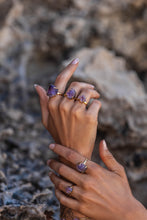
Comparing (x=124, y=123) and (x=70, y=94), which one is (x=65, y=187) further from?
(x=124, y=123)

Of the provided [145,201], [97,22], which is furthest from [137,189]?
[97,22]

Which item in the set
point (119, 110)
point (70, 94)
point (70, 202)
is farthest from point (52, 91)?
point (119, 110)

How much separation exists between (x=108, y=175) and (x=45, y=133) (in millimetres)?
710

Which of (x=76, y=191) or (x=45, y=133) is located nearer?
(x=76, y=191)

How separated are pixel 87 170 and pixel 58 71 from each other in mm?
864

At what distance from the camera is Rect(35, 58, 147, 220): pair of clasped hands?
662 mm

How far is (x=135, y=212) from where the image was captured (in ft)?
2.17

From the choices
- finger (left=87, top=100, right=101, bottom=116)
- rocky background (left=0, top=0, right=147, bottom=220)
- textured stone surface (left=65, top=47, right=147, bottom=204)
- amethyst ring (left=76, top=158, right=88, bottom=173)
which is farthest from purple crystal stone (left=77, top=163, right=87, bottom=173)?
textured stone surface (left=65, top=47, right=147, bottom=204)

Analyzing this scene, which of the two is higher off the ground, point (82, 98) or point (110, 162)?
point (82, 98)

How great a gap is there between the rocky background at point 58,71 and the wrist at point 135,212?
319 mm

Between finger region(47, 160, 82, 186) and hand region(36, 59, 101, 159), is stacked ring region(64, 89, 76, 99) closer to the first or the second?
hand region(36, 59, 101, 159)

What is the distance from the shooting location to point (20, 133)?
1.27 metres

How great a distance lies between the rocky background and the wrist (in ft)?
1.05

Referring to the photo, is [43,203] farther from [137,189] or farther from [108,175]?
[137,189]
